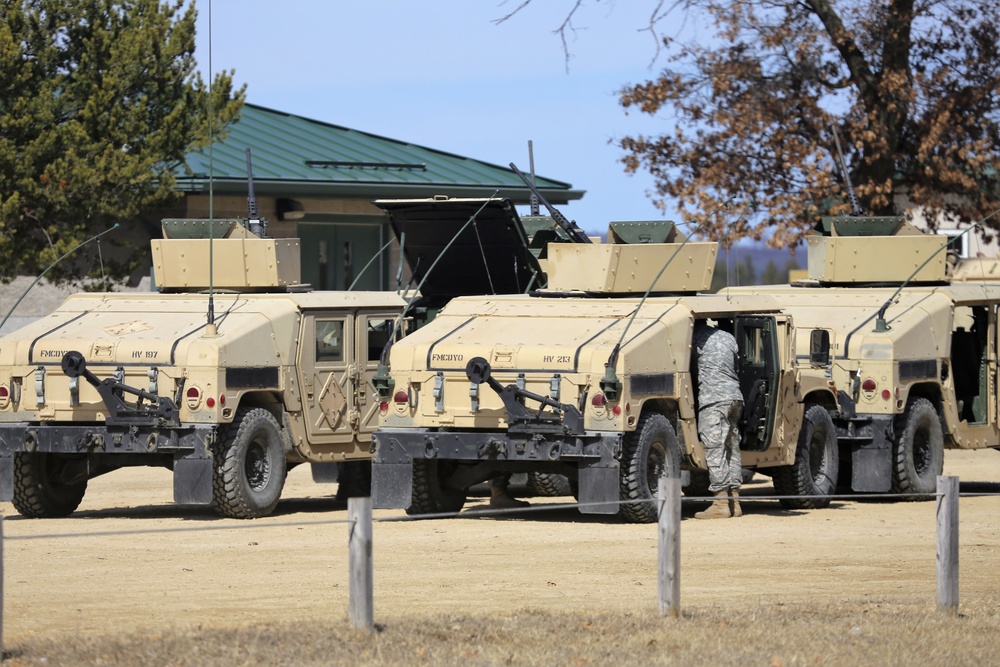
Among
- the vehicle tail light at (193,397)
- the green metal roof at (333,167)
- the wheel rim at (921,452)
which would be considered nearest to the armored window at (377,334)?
the vehicle tail light at (193,397)

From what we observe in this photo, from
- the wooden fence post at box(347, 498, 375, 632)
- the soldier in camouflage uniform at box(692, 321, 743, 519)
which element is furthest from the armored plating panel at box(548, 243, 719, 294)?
the wooden fence post at box(347, 498, 375, 632)

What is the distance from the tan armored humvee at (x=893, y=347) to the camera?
18.9 m

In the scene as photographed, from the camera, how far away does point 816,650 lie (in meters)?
10.1

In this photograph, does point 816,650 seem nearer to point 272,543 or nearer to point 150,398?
point 272,543

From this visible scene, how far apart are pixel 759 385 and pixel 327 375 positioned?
12.3 feet

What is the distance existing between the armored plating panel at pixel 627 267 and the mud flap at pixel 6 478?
476 centimetres

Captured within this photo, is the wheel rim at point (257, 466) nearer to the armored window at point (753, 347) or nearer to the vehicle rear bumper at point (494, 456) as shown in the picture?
the vehicle rear bumper at point (494, 456)

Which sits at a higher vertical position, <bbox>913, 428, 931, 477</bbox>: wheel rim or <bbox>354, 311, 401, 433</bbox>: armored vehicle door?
<bbox>354, 311, 401, 433</bbox>: armored vehicle door

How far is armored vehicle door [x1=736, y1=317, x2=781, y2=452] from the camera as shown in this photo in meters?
17.5

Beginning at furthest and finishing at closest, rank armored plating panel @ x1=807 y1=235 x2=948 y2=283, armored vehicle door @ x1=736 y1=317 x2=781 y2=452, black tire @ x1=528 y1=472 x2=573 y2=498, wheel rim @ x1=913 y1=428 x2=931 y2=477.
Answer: armored plating panel @ x1=807 y1=235 x2=948 y2=283 → wheel rim @ x1=913 y1=428 x2=931 y2=477 → black tire @ x1=528 y1=472 x2=573 y2=498 → armored vehicle door @ x1=736 y1=317 x2=781 y2=452

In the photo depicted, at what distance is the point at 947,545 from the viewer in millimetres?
11320

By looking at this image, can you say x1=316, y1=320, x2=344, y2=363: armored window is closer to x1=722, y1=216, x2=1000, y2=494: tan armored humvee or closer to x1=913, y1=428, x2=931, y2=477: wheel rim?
x1=722, y1=216, x2=1000, y2=494: tan armored humvee

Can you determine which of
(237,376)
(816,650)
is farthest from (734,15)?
(816,650)

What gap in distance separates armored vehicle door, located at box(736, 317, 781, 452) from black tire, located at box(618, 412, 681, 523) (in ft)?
4.48
